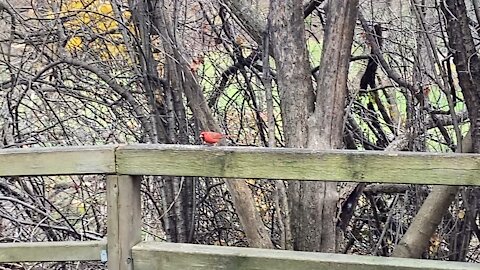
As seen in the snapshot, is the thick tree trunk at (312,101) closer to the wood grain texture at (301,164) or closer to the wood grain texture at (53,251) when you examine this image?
the wood grain texture at (301,164)

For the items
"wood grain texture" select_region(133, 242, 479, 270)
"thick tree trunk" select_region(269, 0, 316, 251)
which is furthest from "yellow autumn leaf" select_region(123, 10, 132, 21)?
"wood grain texture" select_region(133, 242, 479, 270)

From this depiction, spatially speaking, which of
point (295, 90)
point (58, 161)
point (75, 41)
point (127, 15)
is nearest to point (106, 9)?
point (127, 15)

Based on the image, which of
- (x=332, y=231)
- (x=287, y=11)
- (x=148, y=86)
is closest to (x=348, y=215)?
(x=332, y=231)

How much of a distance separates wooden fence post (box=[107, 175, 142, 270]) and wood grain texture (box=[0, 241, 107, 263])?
0.07m

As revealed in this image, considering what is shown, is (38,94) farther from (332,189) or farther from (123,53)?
(332,189)

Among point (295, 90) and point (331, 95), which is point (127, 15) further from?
point (331, 95)

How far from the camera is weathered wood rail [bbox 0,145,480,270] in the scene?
2326 millimetres

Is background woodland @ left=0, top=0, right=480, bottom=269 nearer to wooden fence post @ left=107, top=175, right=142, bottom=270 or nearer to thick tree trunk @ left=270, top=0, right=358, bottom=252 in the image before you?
thick tree trunk @ left=270, top=0, right=358, bottom=252

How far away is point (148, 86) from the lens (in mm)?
4824

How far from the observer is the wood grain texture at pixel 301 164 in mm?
2297

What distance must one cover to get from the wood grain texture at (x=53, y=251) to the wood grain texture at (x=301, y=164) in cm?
35

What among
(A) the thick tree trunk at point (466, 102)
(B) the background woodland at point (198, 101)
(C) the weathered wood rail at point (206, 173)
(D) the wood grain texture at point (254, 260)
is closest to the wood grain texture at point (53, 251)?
(C) the weathered wood rail at point (206, 173)

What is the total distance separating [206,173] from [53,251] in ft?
2.45

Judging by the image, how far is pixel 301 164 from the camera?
2396 millimetres
